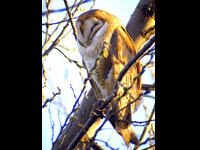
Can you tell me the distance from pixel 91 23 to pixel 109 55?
0.41 m

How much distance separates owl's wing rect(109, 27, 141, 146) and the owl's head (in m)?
0.13

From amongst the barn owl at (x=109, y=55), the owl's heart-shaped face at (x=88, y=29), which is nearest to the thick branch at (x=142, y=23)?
the barn owl at (x=109, y=55)

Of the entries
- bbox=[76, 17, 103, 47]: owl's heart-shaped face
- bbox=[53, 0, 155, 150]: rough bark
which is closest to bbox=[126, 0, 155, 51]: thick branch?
bbox=[53, 0, 155, 150]: rough bark

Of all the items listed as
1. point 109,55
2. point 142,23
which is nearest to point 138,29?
point 142,23

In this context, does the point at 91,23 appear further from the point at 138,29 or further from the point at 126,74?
the point at 126,74

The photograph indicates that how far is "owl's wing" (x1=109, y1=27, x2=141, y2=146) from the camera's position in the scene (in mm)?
2232

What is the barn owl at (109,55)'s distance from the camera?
7.49ft

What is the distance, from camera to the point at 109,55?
2.36 m

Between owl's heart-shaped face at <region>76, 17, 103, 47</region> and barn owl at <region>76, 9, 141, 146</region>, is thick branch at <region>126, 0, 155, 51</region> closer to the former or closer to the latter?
barn owl at <region>76, 9, 141, 146</region>

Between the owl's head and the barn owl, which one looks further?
the owl's head
